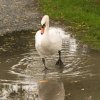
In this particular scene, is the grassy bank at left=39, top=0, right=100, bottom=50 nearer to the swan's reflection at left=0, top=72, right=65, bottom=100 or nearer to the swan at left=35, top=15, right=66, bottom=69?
the swan at left=35, top=15, right=66, bottom=69

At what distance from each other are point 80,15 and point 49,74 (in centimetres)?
828

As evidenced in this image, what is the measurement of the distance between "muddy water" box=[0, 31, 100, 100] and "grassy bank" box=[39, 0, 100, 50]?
2.60 ft

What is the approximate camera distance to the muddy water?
1014 cm

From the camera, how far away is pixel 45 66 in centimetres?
1254

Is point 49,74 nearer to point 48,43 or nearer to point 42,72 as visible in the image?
point 42,72

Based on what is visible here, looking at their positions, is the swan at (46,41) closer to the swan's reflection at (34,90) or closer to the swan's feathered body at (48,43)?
the swan's feathered body at (48,43)

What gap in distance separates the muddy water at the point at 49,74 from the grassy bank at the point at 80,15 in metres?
0.79

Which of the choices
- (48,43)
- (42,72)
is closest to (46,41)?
(48,43)

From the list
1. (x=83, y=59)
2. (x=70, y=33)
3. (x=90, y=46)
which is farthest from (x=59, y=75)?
(x=70, y=33)

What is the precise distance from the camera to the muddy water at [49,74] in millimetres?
10141

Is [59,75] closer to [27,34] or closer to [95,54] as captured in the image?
[95,54]

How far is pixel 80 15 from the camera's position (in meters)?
19.7

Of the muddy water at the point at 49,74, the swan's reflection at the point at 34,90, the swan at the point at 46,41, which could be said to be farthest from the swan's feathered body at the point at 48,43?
the swan's reflection at the point at 34,90

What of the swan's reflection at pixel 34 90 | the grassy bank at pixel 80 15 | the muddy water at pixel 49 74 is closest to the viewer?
the swan's reflection at pixel 34 90
